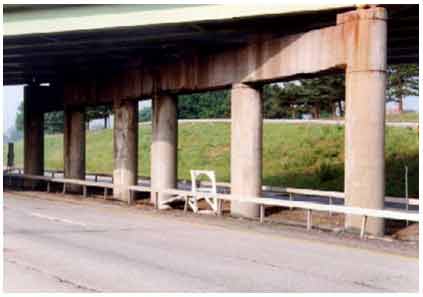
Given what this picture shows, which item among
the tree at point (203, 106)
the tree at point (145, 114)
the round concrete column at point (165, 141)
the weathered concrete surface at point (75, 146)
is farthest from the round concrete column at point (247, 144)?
the tree at point (145, 114)

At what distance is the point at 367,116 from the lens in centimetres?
1778

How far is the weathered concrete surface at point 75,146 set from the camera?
36.3 metres

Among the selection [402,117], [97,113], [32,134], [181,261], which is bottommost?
[181,261]

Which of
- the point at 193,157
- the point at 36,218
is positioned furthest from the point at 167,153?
the point at 193,157

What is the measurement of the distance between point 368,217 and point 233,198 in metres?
4.83

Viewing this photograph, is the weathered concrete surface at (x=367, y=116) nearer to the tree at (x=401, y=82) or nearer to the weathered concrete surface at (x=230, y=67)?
the weathered concrete surface at (x=230, y=67)

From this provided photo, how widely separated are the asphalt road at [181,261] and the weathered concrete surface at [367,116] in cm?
288

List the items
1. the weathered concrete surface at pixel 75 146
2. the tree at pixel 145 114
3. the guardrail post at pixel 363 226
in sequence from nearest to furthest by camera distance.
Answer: the guardrail post at pixel 363 226
the weathered concrete surface at pixel 75 146
the tree at pixel 145 114

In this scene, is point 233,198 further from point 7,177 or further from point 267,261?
point 7,177

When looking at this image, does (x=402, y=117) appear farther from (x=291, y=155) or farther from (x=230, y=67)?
(x=230, y=67)

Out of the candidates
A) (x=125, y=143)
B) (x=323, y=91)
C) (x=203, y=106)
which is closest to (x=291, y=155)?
(x=125, y=143)

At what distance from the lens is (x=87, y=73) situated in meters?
34.2

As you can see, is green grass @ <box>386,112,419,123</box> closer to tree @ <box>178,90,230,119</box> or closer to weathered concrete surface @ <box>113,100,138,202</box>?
weathered concrete surface @ <box>113,100,138,202</box>

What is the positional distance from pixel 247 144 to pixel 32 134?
2111 centimetres
